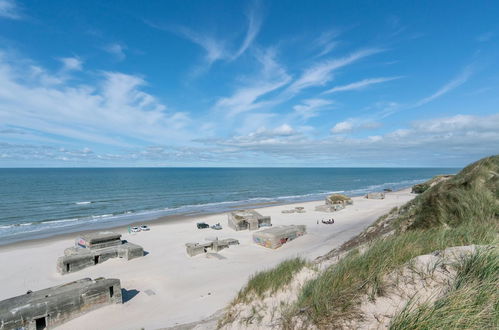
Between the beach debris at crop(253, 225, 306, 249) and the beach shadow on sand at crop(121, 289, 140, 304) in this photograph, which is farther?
the beach debris at crop(253, 225, 306, 249)

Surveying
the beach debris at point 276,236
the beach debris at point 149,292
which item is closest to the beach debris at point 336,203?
the beach debris at point 276,236

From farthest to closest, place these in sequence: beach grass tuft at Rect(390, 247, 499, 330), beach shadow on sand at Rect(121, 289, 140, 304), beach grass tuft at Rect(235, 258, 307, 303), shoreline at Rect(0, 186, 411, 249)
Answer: shoreline at Rect(0, 186, 411, 249) < beach shadow on sand at Rect(121, 289, 140, 304) < beach grass tuft at Rect(235, 258, 307, 303) < beach grass tuft at Rect(390, 247, 499, 330)

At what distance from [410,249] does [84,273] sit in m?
22.7

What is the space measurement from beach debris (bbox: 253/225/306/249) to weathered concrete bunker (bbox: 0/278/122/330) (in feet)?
45.4

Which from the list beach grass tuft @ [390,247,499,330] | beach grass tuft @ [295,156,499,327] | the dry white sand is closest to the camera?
beach grass tuft @ [390,247,499,330]

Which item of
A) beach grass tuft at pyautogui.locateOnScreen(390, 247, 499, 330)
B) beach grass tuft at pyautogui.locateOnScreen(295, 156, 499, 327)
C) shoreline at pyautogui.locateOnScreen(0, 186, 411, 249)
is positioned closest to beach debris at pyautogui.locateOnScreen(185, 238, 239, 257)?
shoreline at pyautogui.locateOnScreen(0, 186, 411, 249)

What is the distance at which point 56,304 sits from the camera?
1254 centimetres

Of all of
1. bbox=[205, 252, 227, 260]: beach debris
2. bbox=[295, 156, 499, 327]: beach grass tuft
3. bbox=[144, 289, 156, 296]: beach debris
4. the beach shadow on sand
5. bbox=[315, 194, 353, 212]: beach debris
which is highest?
bbox=[295, 156, 499, 327]: beach grass tuft

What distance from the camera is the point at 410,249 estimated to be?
16.2ft

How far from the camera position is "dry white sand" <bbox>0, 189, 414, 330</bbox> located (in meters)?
13.2

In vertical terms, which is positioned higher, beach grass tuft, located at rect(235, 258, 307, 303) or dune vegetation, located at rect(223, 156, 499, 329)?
dune vegetation, located at rect(223, 156, 499, 329)

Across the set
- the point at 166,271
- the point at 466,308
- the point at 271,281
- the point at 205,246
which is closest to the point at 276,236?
the point at 205,246

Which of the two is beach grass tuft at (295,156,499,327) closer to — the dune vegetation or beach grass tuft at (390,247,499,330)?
the dune vegetation

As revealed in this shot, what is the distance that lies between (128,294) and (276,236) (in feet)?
44.9
